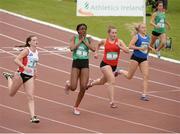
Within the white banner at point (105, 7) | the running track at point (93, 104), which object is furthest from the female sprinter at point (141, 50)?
the white banner at point (105, 7)

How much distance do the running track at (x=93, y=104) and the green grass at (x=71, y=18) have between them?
392 centimetres

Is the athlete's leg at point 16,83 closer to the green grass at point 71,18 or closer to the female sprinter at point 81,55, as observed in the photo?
the female sprinter at point 81,55

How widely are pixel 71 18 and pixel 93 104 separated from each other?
1298 centimetres

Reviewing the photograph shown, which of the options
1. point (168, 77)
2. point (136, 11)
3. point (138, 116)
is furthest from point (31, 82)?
point (136, 11)

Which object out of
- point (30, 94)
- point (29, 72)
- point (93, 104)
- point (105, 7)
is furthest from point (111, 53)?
point (105, 7)

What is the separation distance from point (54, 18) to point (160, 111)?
525 inches

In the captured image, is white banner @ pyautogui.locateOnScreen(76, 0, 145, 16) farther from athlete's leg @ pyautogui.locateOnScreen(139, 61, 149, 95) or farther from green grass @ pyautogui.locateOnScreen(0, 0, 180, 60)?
athlete's leg @ pyautogui.locateOnScreen(139, 61, 149, 95)

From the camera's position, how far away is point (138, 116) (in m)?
14.5

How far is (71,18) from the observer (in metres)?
28.1

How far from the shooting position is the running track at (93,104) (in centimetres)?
1348

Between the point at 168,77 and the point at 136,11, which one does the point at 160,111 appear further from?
the point at 136,11

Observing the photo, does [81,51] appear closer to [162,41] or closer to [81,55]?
[81,55]

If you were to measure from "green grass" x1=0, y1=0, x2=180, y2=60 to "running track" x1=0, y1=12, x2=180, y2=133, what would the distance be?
12.9ft

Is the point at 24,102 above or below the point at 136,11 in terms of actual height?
below
